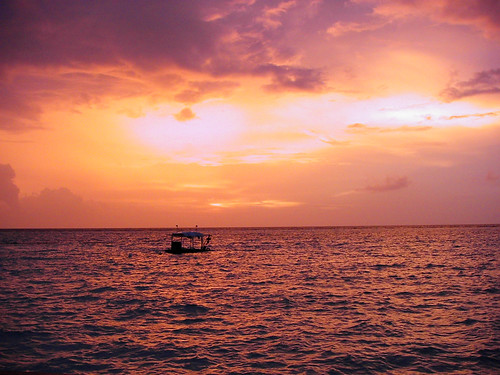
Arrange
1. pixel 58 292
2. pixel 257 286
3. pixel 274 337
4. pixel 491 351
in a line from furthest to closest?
pixel 257 286 → pixel 58 292 → pixel 274 337 → pixel 491 351

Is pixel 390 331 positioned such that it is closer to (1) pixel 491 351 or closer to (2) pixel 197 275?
(1) pixel 491 351

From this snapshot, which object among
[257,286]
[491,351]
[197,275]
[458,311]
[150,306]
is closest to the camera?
[491,351]

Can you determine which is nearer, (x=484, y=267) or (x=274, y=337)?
(x=274, y=337)

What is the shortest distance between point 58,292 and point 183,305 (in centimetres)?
1243

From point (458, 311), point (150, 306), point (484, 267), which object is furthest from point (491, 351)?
point (484, 267)

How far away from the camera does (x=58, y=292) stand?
3241 centimetres

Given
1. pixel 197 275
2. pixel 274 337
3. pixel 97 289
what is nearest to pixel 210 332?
pixel 274 337

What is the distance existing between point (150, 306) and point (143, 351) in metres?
10.2

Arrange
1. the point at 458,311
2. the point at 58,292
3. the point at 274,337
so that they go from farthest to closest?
the point at 58,292 < the point at 458,311 < the point at 274,337

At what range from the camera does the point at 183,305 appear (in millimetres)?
27094

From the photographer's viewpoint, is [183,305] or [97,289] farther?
[97,289]

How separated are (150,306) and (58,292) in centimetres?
1066

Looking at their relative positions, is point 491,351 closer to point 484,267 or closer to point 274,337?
point 274,337

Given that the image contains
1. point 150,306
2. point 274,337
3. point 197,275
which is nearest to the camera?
point 274,337
